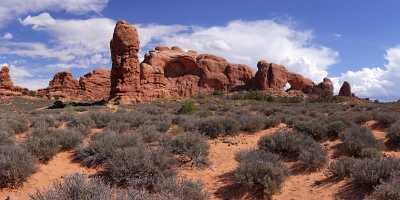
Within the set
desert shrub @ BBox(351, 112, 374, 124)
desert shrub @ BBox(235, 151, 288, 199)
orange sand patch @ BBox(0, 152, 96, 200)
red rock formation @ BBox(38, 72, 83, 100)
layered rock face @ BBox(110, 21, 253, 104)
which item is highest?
layered rock face @ BBox(110, 21, 253, 104)

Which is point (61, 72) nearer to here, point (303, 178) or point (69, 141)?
point (69, 141)

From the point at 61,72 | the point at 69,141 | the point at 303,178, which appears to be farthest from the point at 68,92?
the point at 303,178

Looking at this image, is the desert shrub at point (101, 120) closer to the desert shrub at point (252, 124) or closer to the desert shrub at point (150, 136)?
the desert shrub at point (150, 136)

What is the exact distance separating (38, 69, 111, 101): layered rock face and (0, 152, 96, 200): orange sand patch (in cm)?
5840

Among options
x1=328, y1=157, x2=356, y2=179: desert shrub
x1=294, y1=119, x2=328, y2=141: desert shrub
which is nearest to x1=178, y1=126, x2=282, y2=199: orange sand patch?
x1=294, y1=119, x2=328, y2=141: desert shrub

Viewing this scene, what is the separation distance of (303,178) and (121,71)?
1380 inches

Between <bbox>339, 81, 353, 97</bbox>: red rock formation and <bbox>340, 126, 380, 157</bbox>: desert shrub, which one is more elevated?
<bbox>339, 81, 353, 97</bbox>: red rock formation

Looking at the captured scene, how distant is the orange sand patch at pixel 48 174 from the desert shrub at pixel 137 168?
0.96 metres

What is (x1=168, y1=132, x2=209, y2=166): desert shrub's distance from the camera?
36.3 ft

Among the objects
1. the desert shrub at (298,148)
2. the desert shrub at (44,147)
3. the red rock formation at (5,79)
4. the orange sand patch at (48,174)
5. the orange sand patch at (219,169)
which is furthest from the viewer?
the red rock formation at (5,79)

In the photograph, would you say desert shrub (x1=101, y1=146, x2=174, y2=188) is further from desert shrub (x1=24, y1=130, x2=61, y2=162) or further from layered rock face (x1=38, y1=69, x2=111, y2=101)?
layered rock face (x1=38, y1=69, x2=111, y2=101)

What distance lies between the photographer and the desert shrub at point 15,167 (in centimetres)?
900

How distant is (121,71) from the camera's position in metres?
43.2

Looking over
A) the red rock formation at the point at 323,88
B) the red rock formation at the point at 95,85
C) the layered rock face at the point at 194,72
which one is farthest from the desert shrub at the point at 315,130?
the red rock formation at the point at 95,85
